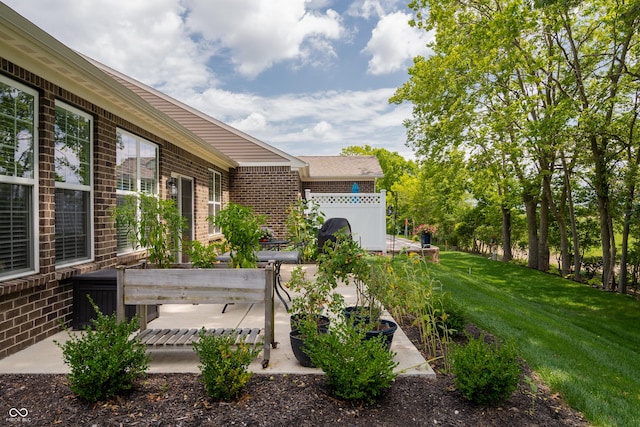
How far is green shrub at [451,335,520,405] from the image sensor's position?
256 centimetres

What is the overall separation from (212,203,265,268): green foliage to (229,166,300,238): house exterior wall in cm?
740

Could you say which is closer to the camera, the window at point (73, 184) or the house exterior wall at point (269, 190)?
the window at point (73, 184)

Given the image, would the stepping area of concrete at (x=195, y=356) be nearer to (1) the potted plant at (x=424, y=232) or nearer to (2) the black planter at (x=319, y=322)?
(2) the black planter at (x=319, y=322)

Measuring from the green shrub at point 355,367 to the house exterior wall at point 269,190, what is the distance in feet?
30.8

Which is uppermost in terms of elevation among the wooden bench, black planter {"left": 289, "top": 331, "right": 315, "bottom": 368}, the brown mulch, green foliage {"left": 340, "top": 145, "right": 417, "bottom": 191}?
green foliage {"left": 340, "top": 145, "right": 417, "bottom": 191}

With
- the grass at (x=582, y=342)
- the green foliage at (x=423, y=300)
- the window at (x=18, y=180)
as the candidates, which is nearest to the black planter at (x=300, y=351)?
the green foliage at (x=423, y=300)

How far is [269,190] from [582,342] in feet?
29.3

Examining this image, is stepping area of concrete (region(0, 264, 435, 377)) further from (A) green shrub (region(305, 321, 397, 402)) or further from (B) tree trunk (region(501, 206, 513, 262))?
(B) tree trunk (region(501, 206, 513, 262))

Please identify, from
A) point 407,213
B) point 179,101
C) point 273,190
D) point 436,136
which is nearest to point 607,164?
point 436,136

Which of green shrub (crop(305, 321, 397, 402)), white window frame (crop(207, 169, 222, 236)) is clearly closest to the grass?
green shrub (crop(305, 321, 397, 402))

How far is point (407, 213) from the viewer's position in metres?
25.9

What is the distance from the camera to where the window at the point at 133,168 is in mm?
5461

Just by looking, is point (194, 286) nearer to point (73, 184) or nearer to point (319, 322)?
point (319, 322)

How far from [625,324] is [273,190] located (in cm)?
917
